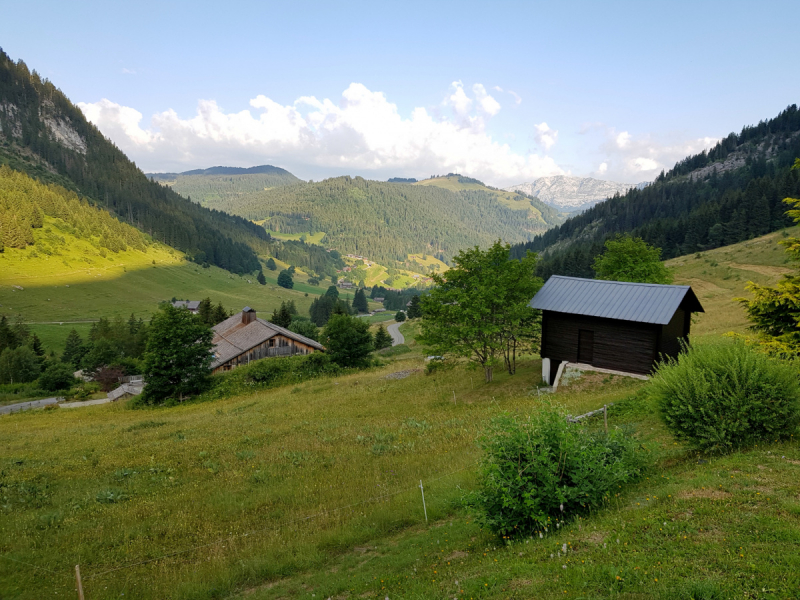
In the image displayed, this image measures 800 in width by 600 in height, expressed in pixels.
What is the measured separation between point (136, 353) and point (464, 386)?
78.8 metres

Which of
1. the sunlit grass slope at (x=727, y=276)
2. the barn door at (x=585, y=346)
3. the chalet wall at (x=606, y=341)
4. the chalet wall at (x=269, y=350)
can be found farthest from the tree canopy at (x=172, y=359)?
the sunlit grass slope at (x=727, y=276)

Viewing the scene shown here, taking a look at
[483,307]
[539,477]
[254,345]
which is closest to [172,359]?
[254,345]

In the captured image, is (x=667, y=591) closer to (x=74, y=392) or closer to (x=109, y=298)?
(x=74, y=392)

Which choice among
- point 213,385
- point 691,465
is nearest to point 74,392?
point 213,385

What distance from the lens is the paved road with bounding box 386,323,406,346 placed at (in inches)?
4262

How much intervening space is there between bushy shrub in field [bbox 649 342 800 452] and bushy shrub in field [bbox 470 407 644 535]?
324 cm

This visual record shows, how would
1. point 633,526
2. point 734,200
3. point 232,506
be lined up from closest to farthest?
point 633,526
point 232,506
point 734,200

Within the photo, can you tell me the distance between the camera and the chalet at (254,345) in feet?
199

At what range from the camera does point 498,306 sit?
30.4m

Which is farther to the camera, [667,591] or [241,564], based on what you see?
[241,564]

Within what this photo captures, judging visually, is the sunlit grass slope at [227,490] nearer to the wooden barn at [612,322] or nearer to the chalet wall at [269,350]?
the wooden barn at [612,322]

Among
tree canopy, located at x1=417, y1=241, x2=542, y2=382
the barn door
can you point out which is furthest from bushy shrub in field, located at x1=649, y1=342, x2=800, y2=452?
tree canopy, located at x1=417, y1=241, x2=542, y2=382

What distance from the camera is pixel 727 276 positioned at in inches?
2603

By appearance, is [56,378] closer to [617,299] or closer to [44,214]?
[617,299]
